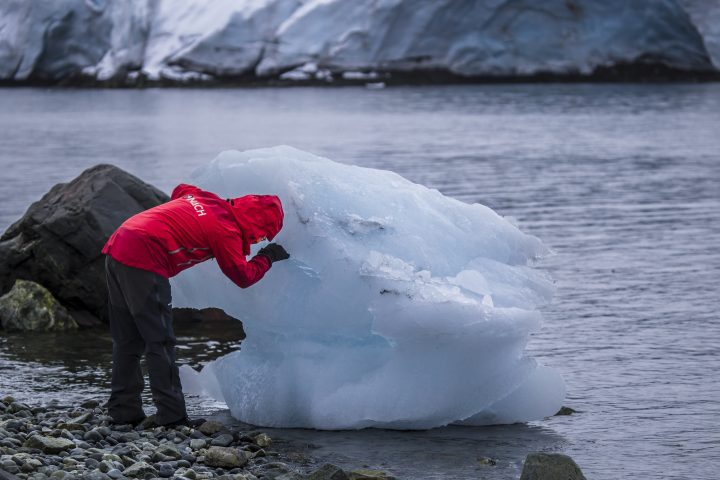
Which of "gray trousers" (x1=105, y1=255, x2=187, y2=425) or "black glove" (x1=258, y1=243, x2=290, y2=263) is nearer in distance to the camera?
"gray trousers" (x1=105, y1=255, x2=187, y2=425)

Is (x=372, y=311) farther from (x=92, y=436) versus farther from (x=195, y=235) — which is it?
(x=92, y=436)

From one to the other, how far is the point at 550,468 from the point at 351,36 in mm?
44674

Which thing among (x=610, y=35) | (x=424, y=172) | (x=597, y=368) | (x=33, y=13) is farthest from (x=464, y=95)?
(x=597, y=368)

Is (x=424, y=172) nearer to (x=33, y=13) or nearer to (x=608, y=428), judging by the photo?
(x=608, y=428)

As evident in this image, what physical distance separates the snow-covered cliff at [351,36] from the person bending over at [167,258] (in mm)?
39499

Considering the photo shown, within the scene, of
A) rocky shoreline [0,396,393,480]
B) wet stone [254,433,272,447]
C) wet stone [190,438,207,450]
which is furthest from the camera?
wet stone [254,433,272,447]

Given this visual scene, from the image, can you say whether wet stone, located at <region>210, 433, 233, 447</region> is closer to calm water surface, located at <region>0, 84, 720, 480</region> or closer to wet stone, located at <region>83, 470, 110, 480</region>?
calm water surface, located at <region>0, 84, 720, 480</region>

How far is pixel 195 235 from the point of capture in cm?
655

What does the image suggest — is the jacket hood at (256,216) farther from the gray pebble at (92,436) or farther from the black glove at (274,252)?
the gray pebble at (92,436)

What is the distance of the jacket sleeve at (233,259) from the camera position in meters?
6.52

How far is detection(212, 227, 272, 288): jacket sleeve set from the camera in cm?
652

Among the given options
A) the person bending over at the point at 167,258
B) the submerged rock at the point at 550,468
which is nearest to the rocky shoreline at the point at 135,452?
the person bending over at the point at 167,258

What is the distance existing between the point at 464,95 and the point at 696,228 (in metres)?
36.8

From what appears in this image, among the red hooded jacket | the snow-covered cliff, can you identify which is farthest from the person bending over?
the snow-covered cliff
